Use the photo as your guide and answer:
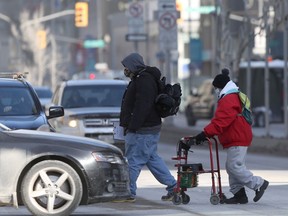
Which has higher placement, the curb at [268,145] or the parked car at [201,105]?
the curb at [268,145]

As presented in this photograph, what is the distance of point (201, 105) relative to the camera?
1864 inches

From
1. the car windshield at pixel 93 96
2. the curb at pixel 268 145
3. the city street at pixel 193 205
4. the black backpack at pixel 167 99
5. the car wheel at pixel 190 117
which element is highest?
the black backpack at pixel 167 99

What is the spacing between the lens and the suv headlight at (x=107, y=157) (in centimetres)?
1322

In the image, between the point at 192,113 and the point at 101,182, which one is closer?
the point at 101,182

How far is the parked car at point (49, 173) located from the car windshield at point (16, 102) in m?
5.90

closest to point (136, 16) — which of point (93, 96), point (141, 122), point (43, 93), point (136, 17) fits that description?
point (136, 17)

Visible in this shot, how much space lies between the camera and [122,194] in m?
13.5

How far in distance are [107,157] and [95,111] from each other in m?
10.0

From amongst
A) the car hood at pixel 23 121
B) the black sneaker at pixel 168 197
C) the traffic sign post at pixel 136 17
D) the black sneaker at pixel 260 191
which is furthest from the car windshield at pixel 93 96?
the traffic sign post at pixel 136 17

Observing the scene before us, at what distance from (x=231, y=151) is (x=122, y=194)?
1968 mm

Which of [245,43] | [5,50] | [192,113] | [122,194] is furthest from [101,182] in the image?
[5,50]

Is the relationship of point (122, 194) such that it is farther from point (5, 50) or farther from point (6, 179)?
point (5, 50)

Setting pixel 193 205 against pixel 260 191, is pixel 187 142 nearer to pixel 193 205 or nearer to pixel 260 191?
pixel 193 205

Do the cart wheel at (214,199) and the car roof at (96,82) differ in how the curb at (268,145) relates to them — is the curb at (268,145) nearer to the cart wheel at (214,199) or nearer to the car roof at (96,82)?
the car roof at (96,82)
